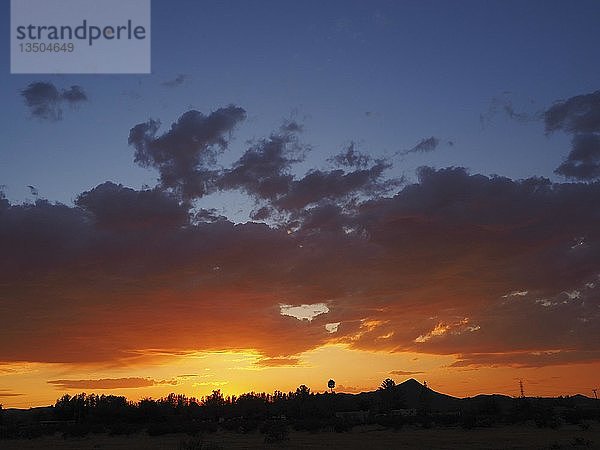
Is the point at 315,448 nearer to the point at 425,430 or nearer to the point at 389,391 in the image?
the point at 425,430

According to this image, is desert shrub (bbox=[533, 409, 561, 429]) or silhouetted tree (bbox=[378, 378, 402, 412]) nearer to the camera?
desert shrub (bbox=[533, 409, 561, 429])

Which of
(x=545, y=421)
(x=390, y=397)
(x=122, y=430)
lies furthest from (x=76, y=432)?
(x=390, y=397)

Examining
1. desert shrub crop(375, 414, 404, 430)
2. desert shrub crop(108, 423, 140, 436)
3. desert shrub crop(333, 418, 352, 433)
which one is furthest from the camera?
desert shrub crop(108, 423, 140, 436)

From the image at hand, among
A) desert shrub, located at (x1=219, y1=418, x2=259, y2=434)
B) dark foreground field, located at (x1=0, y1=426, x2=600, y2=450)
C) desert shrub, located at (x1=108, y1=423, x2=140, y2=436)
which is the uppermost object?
desert shrub, located at (x1=108, y1=423, x2=140, y2=436)

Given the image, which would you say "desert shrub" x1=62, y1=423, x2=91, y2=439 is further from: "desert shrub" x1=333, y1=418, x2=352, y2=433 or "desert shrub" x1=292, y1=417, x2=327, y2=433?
"desert shrub" x1=333, y1=418, x2=352, y2=433

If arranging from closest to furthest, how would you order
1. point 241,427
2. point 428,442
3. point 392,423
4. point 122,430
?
point 428,442 → point 392,423 → point 122,430 → point 241,427

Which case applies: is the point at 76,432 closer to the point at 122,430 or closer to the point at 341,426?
the point at 122,430

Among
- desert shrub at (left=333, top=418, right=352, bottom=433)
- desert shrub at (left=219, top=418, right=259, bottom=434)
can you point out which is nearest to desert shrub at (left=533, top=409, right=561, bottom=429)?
desert shrub at (left=333, top=418, right=352, bottom=433)

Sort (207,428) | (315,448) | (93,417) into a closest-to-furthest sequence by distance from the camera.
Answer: (315,448) < (207,428) < (93,417)

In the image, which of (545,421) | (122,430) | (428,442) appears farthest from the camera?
(122,430)

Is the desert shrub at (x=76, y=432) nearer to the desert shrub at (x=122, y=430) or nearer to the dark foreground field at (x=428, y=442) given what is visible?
the dark foreground field at (x=428, y=442)

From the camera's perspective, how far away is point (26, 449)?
1789 inches

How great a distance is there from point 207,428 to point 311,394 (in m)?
70.2

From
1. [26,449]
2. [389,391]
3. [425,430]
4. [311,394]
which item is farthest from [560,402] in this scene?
[26,449]
